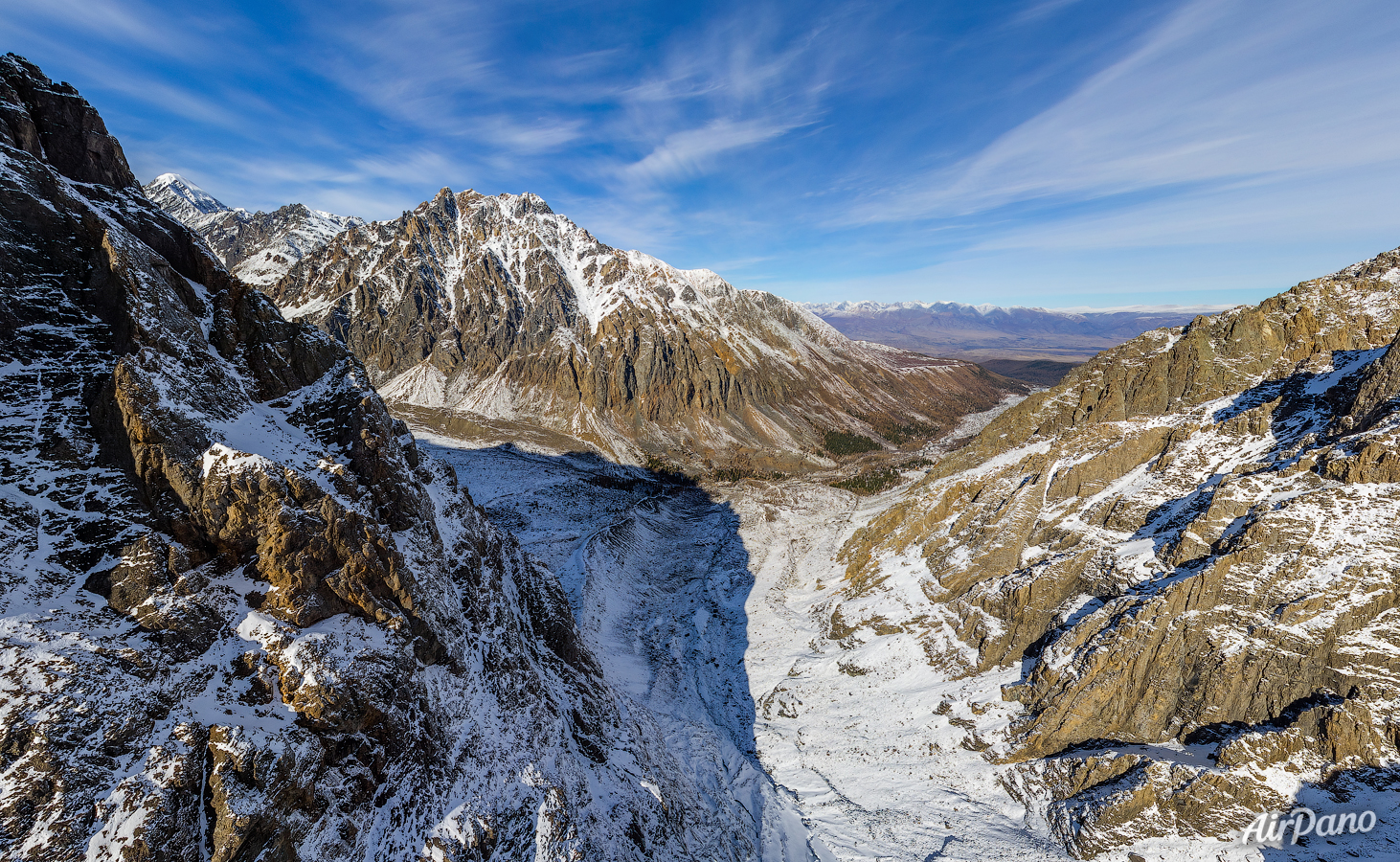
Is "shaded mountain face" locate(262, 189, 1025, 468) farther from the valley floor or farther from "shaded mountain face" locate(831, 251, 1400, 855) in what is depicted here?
"shaded mountain face" locate(831, 251, 1400, 855)

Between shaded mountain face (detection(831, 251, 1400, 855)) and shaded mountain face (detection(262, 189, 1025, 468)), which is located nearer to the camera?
shaded mountain face (detection(831, 251, 1400, 855))

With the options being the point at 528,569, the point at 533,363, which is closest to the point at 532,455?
Answer: the point at 533,363

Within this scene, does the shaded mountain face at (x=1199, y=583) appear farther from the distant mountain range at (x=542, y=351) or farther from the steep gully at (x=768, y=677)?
the distant mountain range at (x=542, y=351)

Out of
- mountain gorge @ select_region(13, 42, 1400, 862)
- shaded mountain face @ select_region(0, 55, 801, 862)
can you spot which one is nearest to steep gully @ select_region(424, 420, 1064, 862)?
mountain gorge @ select_region(13, 42, 1400, 862)

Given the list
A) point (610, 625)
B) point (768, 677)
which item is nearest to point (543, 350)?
point (610, 625)

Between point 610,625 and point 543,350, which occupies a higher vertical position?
point 543,350

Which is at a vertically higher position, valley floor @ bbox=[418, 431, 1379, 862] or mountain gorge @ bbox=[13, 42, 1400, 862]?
mountain gorge @ bbox=[13, 42, 1400, 862]

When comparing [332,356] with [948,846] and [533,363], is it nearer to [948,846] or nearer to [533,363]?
[948,846]

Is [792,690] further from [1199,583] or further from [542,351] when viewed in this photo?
Result: [542,351]
